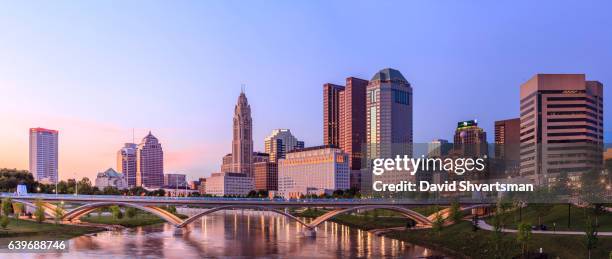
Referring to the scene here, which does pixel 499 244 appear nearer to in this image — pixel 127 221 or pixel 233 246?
pixel 233 246

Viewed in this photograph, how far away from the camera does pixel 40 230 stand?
9800cm

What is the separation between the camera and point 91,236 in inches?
3947

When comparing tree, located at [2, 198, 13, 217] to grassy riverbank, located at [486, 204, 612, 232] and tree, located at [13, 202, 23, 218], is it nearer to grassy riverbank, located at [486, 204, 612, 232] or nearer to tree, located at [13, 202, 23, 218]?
tree, located at [13, 202, 23, 218]

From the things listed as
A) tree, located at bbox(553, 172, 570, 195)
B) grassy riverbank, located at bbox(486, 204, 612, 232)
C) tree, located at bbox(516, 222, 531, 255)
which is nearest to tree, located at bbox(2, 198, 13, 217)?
grassy riverbank, located at bbox(486, 204, 612, 232)

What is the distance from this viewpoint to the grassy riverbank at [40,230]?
89.3 m

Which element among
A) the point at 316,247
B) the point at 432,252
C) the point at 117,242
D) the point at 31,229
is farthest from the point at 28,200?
the point at 432,252

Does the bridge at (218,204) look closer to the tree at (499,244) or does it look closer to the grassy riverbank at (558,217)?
the grassy riverbank at (558,217)

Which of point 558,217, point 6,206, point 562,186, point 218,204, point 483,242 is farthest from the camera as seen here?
point 562,186

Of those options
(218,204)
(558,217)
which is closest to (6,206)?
(218,204)

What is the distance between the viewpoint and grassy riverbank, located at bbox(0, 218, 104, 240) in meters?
89.3

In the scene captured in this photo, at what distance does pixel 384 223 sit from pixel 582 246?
2754 inches

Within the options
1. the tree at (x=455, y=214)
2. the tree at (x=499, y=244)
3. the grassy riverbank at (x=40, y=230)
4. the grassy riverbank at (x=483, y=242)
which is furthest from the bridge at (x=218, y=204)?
the tree at (x=499, y=244)

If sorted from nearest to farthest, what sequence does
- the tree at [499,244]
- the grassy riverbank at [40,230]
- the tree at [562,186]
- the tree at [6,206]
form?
the tree at [499,244] → the grassy riverbank at [40,230] → the tree at [6,206] → the tree at [562,186]

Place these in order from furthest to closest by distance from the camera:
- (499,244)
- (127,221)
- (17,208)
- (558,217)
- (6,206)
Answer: (127,221)
(17,208)
(6,206)
(558,217)
(499,244)
